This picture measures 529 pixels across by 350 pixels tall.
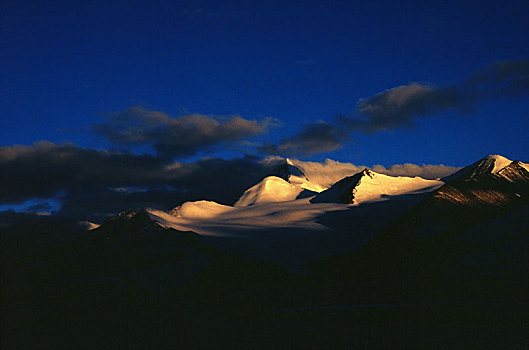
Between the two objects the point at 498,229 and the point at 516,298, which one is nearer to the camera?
the point at 516,298

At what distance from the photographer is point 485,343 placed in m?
58.6

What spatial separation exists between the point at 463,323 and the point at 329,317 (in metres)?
23.7

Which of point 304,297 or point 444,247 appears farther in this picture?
point 444,247

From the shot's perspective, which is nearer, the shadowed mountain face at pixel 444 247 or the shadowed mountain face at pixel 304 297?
the shadowed mountain face at pixel 304 297

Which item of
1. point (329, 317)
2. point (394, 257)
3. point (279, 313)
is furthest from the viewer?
point (394, 257)

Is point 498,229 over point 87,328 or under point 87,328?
over

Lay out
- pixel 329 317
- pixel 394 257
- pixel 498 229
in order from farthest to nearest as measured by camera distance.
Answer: pixel 394 257 < pixel 498 229 < pixel 329 317

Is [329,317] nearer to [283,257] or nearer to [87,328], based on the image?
[87,328]

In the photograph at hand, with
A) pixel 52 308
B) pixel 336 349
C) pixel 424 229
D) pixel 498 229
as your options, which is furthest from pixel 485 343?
pixel 424 229

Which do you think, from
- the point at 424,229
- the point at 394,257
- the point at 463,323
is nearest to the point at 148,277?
the point at 394,257

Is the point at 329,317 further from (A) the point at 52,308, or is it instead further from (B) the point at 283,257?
(B) the point at 283,257

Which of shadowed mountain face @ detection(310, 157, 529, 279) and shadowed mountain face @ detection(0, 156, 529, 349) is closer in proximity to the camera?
shadowed mountain face @ detection(0, 156, 529, 349)

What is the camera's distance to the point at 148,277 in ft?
566

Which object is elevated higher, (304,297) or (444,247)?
(444,247)
